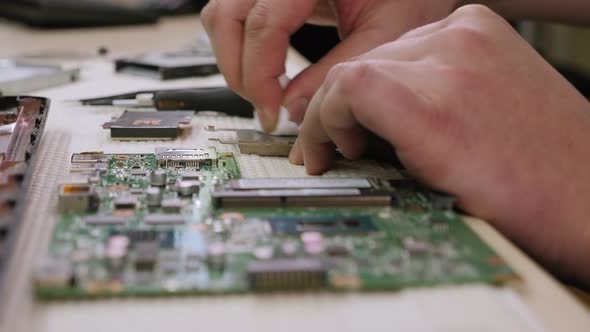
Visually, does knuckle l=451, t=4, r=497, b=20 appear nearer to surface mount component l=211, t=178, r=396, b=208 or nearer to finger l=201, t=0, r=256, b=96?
surface mount component l=211, t=178, r=396, b=208

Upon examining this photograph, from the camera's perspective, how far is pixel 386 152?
73cm

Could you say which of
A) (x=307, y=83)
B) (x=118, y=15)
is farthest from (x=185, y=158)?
(x=118, y=15)

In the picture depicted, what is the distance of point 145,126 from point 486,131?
0.43 m

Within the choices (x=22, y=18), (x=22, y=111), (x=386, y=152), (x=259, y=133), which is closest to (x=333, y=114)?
(x=386, y=152)

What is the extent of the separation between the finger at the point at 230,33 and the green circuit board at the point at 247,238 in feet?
0.88

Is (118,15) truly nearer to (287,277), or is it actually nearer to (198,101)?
(198,101)

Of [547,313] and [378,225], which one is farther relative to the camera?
[378,225]

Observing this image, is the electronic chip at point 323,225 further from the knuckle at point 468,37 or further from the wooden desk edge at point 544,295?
the knuckle at point 468,37

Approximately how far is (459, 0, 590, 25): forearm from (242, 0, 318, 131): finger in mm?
458

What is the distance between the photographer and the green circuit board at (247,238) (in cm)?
45

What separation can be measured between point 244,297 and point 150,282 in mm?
62

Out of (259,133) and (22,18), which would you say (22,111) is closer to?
(259,133)

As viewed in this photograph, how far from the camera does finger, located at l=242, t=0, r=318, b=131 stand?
846mm

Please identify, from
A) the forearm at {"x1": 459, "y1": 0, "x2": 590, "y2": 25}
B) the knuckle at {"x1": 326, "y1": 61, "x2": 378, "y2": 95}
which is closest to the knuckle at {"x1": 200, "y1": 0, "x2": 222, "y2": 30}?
the knuckle at {"x1": 326, "y1": 61, "x2": 378, "y2": 95}
